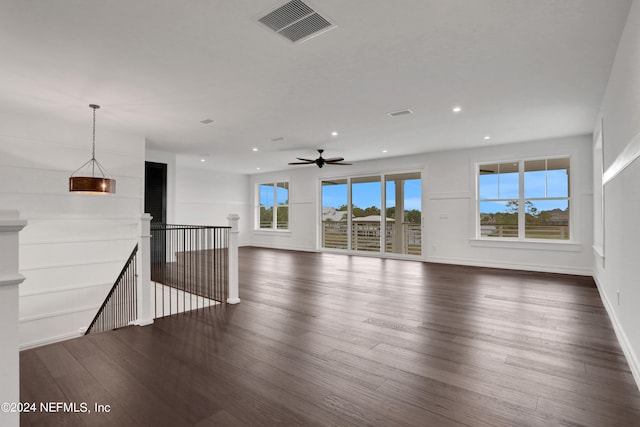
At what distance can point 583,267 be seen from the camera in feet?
20.8

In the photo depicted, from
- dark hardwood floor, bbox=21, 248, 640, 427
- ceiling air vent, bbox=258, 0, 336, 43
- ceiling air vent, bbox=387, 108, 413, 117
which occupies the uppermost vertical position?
ceiling air vent, bbox=258, 0, 336, 43

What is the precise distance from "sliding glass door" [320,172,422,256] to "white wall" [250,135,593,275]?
266 millimetres

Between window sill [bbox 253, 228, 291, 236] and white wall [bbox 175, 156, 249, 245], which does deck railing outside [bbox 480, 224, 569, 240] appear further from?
white wall [bbox 175, 156, 249, 245]

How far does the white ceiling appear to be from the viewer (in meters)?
2.60

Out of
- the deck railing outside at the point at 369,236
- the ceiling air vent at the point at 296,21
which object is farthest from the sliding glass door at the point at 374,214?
the ceiling air vent at the point at 296,21

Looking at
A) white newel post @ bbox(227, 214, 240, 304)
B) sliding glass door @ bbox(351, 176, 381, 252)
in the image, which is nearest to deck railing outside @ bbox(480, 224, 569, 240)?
sliding glass door @ bbox(351, 176, 381, 252)

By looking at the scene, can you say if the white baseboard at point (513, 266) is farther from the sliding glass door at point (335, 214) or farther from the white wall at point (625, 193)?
the white wall at point (625, 193)

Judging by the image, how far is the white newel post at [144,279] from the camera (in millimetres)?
3494

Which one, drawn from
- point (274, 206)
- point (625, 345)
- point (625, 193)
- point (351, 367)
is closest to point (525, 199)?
point (625, 193)

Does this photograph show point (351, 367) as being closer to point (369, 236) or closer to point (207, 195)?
point (369, 236)

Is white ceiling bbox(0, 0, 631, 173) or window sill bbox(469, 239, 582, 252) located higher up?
white ceiling bbox(0, 0, 631, 173)

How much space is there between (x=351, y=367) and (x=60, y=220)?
5.66 m

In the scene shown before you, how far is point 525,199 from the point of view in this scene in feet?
23.2

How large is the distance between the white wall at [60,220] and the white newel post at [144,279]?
2.49 metres
